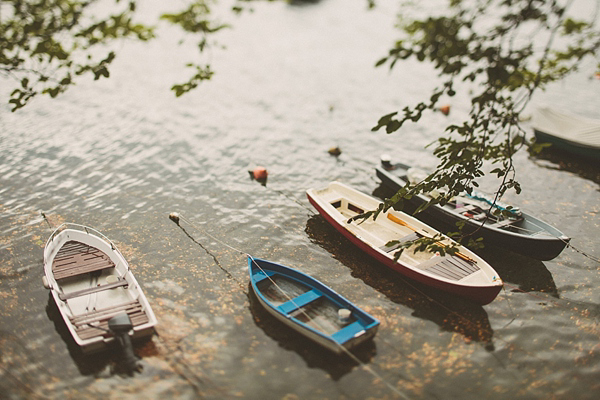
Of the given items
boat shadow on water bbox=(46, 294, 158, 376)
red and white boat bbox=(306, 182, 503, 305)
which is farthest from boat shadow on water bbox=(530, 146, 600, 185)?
boat shadow on water bbox=(46, 294, 158, 376)

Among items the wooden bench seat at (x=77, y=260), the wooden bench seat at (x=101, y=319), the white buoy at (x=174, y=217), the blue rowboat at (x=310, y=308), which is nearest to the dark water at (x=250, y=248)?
the white buoy at (x=174, y=217)

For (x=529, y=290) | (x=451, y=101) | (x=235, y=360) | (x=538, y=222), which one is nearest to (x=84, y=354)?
(x=235, y=360)

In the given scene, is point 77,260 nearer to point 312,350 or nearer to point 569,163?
point 312,350

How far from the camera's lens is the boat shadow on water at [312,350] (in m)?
9.17

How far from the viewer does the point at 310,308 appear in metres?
10.2

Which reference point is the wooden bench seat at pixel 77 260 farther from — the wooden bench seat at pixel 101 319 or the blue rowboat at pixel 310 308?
the blue rowboat at pixel 310 308

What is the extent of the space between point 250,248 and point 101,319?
4.56m

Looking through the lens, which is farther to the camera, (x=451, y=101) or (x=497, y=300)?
(x=451, y=101)

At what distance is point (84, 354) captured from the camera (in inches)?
364

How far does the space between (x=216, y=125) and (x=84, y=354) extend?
1355 cm

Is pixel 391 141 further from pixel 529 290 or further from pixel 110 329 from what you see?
pixel 110 329

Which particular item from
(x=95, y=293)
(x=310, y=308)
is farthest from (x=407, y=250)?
(x=95, y=293)

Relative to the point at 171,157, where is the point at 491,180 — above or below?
above

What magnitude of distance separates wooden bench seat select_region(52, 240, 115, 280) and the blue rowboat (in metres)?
3.66
